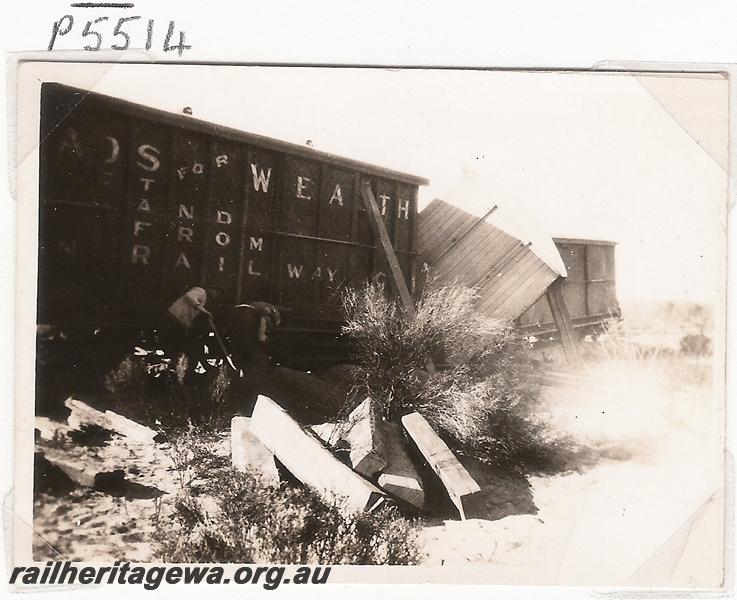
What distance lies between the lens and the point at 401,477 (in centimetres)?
355

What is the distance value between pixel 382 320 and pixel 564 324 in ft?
3.98

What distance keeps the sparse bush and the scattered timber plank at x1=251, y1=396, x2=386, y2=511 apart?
0.09m

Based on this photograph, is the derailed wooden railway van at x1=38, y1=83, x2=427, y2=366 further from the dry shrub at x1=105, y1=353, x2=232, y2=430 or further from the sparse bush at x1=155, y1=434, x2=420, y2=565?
the sparse bush at x1=155, y1=434, x2=420, y2=565

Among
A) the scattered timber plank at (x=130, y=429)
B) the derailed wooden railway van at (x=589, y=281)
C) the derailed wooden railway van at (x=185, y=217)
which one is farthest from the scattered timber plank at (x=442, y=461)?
the scattered timber plank at (x=130, y=429)

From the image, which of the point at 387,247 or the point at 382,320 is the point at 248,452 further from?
the point at 387,247

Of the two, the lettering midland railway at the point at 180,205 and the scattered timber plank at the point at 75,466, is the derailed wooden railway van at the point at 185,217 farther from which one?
the scattered timber plank at the point at 75,466

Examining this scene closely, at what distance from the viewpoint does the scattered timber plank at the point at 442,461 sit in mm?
3633

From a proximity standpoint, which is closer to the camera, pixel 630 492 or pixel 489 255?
pixel 630 492

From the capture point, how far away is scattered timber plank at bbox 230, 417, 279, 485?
3594mm

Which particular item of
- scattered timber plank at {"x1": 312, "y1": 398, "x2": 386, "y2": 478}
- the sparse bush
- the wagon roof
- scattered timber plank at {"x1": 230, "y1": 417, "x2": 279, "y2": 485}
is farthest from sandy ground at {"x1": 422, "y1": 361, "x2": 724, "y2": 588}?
the wagon roof

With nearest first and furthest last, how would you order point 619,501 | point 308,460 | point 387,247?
point 308,460 < point 619,501 < point 387,247

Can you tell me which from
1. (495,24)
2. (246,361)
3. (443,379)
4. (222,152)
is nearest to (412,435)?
(443,379)

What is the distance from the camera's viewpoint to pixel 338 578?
368cm

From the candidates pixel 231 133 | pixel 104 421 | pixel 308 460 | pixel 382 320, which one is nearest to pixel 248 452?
pixel 308 460
